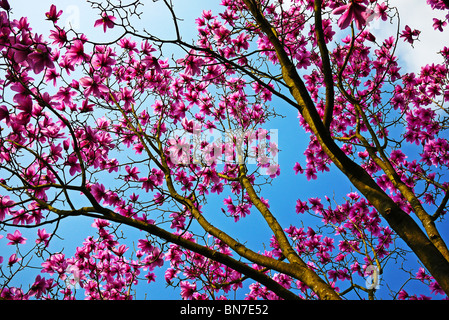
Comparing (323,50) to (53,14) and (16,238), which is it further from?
(16,238)

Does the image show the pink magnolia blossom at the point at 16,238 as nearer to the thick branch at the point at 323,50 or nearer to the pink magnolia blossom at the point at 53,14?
the pink magnolia blossom at the point at 53,14

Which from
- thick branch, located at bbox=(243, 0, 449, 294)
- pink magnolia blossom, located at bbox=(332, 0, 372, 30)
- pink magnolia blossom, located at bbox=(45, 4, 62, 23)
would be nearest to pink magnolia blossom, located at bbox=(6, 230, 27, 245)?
pink magnolia blossom, located at bbox=(45, 4, 62, 23)

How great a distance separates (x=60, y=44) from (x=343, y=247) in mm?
5641

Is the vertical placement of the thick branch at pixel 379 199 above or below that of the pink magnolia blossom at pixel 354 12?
below

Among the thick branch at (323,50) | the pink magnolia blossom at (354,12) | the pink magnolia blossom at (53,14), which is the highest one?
the pink magnolia blossom at (53,14)

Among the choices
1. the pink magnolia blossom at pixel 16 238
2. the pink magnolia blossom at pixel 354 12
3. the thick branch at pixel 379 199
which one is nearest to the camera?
the pink magnolia blossom at pixel 354 12

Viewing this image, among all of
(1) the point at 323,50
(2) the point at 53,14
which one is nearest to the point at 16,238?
(2) the point at 53,14

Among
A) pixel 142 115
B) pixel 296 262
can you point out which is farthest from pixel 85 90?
pixel 296 262

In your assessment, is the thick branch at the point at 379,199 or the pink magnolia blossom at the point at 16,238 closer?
the thick branch at the point at 379,199

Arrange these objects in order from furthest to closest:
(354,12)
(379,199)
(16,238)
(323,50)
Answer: (16,238) → (379,199) → (323,50) → (354,12)

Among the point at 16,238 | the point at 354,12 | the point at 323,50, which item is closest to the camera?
the point at 354,12

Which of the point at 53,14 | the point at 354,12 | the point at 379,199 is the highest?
the point at 53,14

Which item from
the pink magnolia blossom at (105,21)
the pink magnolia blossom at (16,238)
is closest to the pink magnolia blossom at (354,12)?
the pink magnolia blossom at (105,21)
